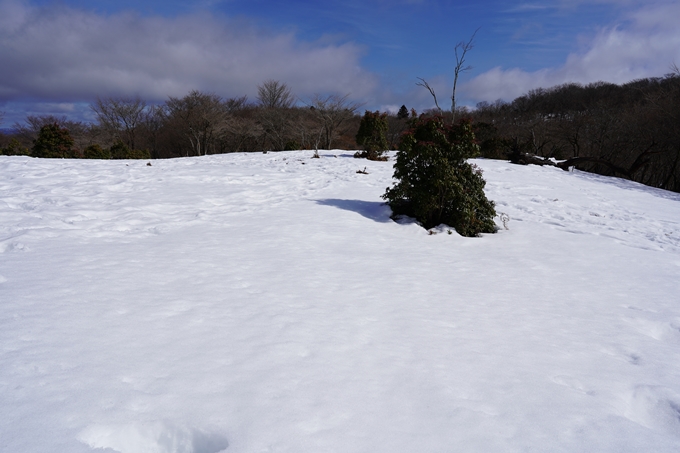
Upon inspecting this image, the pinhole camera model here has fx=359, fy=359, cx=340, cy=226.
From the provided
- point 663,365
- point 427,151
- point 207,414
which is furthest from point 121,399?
point 427,151

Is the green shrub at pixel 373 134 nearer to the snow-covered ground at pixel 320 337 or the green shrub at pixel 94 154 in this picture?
the snow-covered ground at pixel 320 337

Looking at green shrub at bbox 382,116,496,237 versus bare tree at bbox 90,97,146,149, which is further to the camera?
bare tree at bbox 90,97,146,149

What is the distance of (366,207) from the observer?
26.6ft

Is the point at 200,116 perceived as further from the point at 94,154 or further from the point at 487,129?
the point at 487,129

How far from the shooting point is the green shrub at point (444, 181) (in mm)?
6844

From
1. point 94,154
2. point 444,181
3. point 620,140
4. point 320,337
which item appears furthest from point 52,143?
point 620,140

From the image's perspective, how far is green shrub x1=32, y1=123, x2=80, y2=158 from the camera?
19078 millimetres

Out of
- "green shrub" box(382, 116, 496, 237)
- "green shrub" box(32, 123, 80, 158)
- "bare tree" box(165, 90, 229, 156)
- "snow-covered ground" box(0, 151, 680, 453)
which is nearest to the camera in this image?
"snow-covered ground" box(0, 151, 680, 453)

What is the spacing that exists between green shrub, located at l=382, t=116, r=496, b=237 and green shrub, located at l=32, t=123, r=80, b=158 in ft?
66.9

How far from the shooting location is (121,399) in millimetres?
2076

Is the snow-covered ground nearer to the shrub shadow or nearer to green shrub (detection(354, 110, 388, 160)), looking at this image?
the shrub shadow

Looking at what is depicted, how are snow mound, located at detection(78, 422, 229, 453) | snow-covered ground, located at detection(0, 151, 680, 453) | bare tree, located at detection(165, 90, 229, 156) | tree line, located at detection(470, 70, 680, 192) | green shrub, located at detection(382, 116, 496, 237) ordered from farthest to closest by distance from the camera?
bare tree, located at detection(165, 90, 229, 156) < tree line, located at detection(470, 70, 680, 192) < green shrub, located at detection(382, 116, 496, 237) < snow-covered ground, located at detection(0, 151, 680, 453) < snow mound, located at detection(78, 422, 229, 453)

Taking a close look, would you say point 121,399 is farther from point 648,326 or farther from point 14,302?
point 648,326

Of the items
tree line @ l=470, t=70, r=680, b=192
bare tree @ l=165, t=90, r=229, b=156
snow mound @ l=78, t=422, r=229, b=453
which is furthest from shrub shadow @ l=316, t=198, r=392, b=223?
bare tree @ l=165, t=90, r=229, b=156
